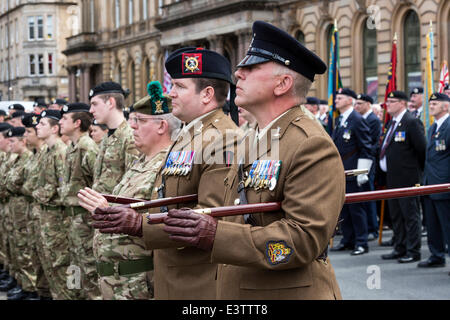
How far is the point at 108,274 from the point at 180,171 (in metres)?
1.24

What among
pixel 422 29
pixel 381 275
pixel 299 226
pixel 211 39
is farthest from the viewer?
pixel 211 39

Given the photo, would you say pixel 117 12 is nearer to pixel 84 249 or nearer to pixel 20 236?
pixel 20 236

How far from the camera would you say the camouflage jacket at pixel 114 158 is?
21.7 feet

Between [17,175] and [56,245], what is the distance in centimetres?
214

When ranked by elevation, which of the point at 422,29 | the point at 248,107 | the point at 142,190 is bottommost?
the point at 142,190

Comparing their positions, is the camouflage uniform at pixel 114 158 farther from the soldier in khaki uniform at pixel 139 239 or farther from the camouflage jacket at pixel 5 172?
the camouflage jacket at pixel 5 172

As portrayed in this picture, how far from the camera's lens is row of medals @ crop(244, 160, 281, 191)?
317 cm

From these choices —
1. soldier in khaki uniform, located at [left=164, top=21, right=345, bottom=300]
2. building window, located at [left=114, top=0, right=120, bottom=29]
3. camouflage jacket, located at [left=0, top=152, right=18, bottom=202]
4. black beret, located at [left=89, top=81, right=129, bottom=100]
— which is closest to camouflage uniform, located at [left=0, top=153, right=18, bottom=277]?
camouflage jacket, located at [left=0, top=152, right=18, bottom=202]

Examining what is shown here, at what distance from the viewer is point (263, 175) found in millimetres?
3219

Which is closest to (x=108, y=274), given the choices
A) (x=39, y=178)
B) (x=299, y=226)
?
(x=299, y=226)

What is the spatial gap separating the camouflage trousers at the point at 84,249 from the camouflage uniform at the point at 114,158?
0.72m

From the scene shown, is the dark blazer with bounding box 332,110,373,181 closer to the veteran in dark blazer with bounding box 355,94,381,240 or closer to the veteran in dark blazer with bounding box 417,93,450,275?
the veteran in dark blazer with bounding box 355,94,381,240
